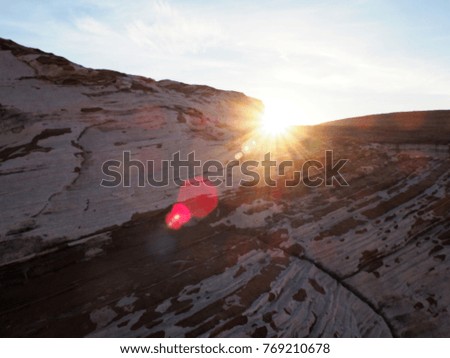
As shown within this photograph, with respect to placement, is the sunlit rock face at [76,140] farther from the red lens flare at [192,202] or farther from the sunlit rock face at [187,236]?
the red lens flare at [192,202]

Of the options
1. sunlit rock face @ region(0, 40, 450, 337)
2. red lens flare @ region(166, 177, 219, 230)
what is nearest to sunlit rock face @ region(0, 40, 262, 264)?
sunlit rock face @ region(0, 40, 450, 337)

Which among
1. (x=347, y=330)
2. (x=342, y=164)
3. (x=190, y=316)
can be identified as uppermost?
(x=342, y=164)

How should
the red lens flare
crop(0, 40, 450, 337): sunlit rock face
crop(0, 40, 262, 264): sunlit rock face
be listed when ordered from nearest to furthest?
crop(0, 40, 450, 337): sunlit rock face
crop(0, 40, 262, 264): sunlit rock face
the red lens flare

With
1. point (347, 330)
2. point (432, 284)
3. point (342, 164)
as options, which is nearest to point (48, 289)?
point (347, 330)

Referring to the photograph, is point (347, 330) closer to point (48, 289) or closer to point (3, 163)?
point (48, 289)

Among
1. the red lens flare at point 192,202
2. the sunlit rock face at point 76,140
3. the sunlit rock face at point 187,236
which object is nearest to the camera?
the sunlit rock face at point 187,236

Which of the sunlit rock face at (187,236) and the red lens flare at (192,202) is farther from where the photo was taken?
the red lens flare at (192,202)

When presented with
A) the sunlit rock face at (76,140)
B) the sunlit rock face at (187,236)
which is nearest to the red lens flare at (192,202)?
the sunlit rock face at (187,236)

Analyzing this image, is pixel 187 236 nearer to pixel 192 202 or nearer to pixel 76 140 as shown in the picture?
pixel 192 202

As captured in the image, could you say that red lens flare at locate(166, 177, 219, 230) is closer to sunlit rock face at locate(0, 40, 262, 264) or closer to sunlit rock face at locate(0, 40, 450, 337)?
sunlit rock face at locate(0, 40, 450, 337)
